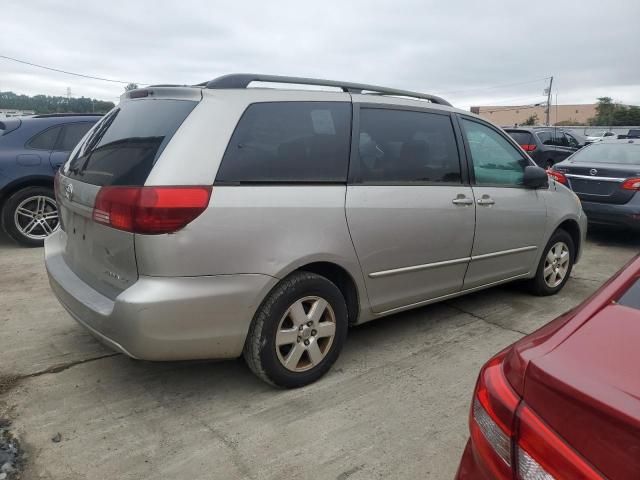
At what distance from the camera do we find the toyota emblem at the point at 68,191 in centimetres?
305

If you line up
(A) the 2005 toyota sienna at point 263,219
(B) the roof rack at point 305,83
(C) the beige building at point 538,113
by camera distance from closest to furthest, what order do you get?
(A) the 2005 toyota sienna at point 263,219 → (B) the roof rack at point 305,83 → (C) the beige building at point 538,113

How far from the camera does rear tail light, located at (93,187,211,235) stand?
2.45 m

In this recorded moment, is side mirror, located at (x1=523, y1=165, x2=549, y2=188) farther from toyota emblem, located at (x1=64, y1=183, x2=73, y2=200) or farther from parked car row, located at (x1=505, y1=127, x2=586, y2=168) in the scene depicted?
parked car row, located at (x1=505, y1=127, x2=586, y2=168)

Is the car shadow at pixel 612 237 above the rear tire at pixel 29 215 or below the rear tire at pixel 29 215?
below

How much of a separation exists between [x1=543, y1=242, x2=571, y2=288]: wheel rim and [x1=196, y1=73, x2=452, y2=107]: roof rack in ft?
5.78

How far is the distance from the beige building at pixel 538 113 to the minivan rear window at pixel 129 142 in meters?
80.2

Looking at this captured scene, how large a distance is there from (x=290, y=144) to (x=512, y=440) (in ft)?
6.72

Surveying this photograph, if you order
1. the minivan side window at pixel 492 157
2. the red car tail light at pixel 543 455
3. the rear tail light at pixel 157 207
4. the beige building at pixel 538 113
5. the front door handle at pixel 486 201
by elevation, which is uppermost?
the beige building at pixel 538 113

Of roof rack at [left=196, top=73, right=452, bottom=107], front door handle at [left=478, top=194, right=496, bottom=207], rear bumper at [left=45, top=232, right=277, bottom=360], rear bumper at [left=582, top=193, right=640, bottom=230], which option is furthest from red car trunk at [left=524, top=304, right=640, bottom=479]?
rear bumper at [left=582, top=193, right=640, bottom=230]

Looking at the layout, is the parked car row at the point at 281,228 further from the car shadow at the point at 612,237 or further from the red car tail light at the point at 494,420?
the car shadow at the point at 612,237

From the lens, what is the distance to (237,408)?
9.37 feet

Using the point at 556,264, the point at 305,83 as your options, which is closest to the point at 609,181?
the point at 556,264

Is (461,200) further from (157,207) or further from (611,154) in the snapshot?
(611,154)

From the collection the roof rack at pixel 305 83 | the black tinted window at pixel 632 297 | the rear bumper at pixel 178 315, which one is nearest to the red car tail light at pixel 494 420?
the black tinted window at pixel 632 297
